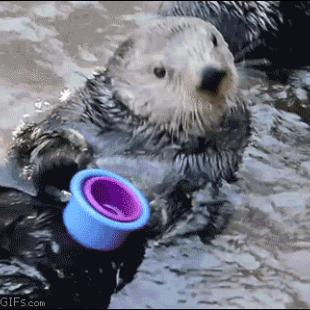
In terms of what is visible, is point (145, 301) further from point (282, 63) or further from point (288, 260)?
point (282, 63)

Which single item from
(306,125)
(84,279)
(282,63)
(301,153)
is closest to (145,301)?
(84,279)

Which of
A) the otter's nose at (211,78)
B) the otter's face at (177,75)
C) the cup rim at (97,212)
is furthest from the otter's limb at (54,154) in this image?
the otter's nose at (211,78)

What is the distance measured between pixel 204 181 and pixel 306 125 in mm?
1109

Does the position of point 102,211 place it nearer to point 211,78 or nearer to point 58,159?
point 58,159

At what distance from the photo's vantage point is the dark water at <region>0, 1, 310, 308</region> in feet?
10.6

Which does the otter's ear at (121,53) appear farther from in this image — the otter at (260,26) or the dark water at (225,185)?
the otter at (260,26)

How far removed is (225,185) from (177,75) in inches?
25.1

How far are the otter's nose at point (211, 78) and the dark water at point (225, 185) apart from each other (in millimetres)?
521

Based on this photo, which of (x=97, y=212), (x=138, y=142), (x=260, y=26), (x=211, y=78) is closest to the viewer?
(x=97, y=212)

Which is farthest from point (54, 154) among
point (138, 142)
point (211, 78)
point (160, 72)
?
point (211, 78)

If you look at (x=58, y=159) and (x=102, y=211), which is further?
(x=58, y=159)

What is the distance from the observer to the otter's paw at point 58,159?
349 cm

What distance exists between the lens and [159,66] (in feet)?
11.2

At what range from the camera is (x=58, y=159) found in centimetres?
348
